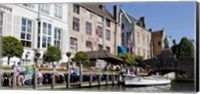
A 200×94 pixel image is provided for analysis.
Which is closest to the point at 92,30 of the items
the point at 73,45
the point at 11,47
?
the point at 73,45

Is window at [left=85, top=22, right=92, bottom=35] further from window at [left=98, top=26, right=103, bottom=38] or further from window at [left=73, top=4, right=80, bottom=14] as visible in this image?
window at [left=73, top=4, right=80, bottom=14]

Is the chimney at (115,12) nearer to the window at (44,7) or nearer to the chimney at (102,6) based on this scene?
the chimney at (102,6)

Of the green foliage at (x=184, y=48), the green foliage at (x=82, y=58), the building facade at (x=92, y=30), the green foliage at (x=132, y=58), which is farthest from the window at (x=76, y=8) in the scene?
the green foliage at (x=184, y=48)

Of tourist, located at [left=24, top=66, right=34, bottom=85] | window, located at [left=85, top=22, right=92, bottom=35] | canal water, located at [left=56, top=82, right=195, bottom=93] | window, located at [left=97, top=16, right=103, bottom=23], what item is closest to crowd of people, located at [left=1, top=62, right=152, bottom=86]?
tourist, located at [left=24, top=66, right=34, bottom=85]

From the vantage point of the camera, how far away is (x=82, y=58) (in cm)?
740

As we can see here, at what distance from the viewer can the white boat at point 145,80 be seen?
7.42 m

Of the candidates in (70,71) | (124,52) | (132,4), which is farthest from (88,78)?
(132,4)

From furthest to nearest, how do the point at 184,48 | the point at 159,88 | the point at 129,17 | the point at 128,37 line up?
1. the point at 128,37
2. the point at 159,88
3. the point at 129,17
4. the point at 184,48

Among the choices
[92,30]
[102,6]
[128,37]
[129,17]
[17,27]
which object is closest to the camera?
[102,6]

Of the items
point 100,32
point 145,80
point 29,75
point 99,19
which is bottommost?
point 145,80

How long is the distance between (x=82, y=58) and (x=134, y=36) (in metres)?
0.99

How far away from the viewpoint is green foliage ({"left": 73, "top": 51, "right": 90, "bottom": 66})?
7.34 meters

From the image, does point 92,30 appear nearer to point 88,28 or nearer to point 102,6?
point 88,28

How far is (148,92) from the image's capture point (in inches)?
271
